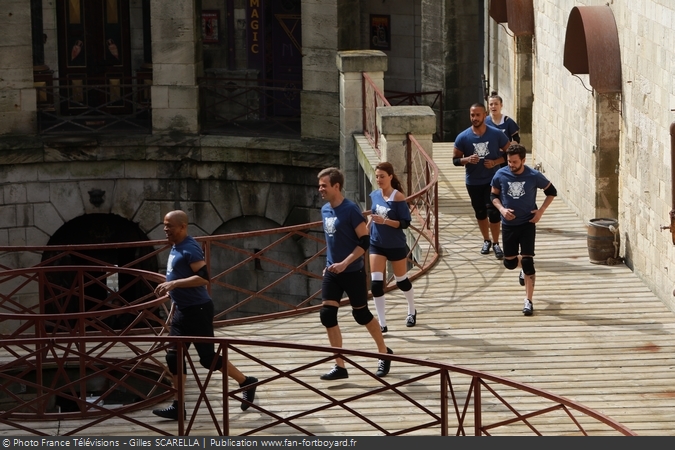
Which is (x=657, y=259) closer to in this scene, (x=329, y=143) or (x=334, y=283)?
(x=334, y=283)

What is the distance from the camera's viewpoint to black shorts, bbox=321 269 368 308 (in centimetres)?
1246

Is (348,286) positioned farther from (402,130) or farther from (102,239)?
(102,239)

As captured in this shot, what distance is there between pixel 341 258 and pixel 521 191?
8.14ft

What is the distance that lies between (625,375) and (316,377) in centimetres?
270

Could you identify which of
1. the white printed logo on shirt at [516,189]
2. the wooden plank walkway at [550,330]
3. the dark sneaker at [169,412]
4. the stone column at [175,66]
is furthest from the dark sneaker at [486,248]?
the stone column at [175,66]

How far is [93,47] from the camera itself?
28359 mm

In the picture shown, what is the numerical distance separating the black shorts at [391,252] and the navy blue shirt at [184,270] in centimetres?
234

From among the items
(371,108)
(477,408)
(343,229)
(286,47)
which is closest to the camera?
(477,408)

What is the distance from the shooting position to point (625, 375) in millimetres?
12617

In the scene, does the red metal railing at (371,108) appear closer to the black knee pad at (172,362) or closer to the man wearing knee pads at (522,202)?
the man wearing knee pads at (522,202)

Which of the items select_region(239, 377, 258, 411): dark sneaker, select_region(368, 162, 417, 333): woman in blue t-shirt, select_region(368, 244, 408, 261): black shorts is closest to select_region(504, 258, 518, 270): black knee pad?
select_region(368, 162, 417, 333): woman in blue t-shirt

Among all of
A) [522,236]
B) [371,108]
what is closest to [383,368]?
[522,236]

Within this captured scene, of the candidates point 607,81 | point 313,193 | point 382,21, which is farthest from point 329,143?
point 607,81

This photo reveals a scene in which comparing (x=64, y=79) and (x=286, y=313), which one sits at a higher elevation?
(x=64, y=79)
